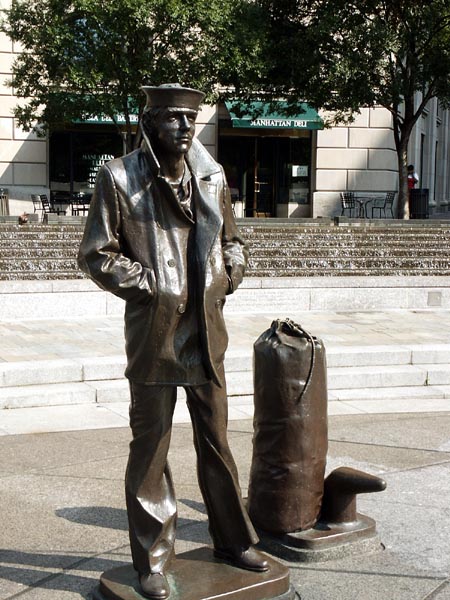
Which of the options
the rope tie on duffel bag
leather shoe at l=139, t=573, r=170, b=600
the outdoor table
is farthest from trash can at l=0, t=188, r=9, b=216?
leather shoe at l=139, t=573, r=170, b=600

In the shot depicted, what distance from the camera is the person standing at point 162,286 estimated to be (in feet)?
12.7

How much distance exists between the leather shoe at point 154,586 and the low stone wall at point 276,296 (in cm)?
873

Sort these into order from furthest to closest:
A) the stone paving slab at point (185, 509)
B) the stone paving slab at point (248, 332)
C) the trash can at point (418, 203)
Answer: the trash can at point (418, 203) → the stone paving slab at point (248, 332) → the stone paving slab at point (185, 509)

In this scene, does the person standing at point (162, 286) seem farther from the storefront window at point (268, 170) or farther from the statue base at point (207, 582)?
the storefront window at point (268, 170)

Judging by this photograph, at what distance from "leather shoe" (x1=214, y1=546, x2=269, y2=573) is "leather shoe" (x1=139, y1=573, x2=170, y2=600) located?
0.41m

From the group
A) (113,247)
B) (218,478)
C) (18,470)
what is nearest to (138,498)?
(218,478)

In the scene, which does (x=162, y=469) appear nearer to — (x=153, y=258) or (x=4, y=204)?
(x=153, y=258)

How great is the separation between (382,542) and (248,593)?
4.05 ft

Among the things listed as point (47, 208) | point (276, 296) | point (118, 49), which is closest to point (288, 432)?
point (276, 296)

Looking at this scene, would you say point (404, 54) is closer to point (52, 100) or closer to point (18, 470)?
point (52, 100)

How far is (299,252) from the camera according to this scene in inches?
661

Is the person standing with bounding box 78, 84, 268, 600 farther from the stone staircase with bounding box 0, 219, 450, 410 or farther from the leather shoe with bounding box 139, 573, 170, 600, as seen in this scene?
the stone staircase with bounding box 0, 219, 450, 410

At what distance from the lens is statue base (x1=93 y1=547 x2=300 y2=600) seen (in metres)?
3.96

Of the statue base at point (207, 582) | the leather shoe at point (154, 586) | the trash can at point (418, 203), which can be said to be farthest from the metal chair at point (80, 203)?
the leather shoe at point (154, 586)
